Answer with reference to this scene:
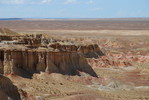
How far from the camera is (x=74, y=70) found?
45.0m

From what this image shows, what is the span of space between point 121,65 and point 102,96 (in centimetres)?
2682

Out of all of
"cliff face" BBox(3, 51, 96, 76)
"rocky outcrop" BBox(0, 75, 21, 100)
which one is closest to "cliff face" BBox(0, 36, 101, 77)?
"cliff face" BBox(3, 51, 96, 76)

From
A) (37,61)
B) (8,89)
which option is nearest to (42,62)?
(37,61)

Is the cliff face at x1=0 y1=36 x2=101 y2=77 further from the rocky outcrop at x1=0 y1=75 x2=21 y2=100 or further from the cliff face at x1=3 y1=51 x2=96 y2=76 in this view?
the rocky outcrop at x1=0 y1=75 x2=21 y2=100

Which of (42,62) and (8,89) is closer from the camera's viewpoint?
(8,89)

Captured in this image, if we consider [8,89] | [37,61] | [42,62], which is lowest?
[42,62]

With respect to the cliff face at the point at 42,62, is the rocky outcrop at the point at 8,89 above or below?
above

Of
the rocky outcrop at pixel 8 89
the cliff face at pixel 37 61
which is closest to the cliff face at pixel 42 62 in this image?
the cliff face at pixel 37 61

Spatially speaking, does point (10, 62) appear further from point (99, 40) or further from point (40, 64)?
point (99, 40)

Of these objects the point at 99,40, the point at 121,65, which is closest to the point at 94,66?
the point at 121,65

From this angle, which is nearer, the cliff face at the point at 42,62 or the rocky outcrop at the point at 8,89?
the rocky outcrop at the point at 8,89

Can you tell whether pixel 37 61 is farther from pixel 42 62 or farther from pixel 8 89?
pixel 8 89

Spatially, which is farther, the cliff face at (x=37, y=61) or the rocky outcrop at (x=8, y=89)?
the cliff face at (x=37, y=61)

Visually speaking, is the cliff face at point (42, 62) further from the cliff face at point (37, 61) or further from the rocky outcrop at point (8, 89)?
the rocky outcrop at point (8, 89)
